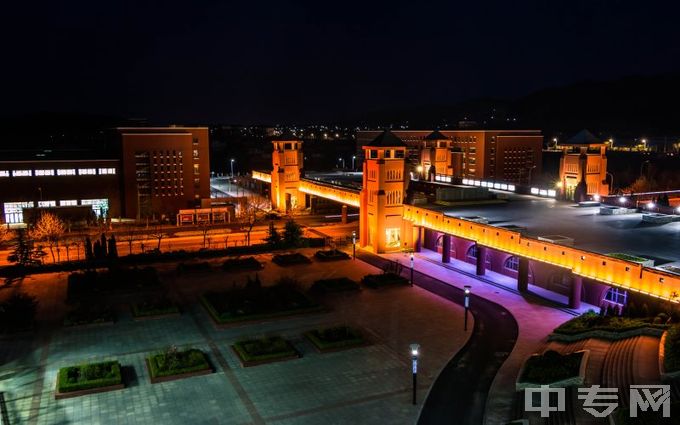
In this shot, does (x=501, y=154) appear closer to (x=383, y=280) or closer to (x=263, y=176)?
(x=263, y=176)

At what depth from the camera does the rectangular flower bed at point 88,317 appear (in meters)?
26.8

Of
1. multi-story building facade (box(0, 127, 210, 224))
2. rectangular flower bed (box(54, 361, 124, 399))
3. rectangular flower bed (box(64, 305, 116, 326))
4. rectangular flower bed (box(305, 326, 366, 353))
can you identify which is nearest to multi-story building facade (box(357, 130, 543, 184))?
multi-story building facade (box(0, 127, 210, 224))

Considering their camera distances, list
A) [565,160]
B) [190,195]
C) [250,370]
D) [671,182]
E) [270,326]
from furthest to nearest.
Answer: [671,182], [190,195], [565,160], [270,326], [250,370]

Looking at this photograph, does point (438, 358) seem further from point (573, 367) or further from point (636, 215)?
point (636, 215)

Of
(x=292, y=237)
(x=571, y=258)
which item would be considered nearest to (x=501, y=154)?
(x=292, y=237)

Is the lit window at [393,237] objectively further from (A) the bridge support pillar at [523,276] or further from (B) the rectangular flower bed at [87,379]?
(B) the rectangular flower bed at [87,379]

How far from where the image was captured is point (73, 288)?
1272 inches

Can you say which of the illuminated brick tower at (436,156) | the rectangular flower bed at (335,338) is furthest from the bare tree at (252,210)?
the rectangular flower bed at (335,338)

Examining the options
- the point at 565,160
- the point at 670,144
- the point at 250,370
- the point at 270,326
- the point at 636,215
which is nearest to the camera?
the point at 250,370

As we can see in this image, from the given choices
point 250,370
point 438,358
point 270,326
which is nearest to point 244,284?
point 270,326

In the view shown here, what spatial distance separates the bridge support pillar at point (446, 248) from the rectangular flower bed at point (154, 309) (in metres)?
19.1

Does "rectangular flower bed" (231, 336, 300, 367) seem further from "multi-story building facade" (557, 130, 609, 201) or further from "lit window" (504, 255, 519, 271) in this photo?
"multi-story building facade" (557, 130, 609, 201)

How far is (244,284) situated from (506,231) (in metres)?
15.8

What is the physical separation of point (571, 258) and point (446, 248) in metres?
12.2
